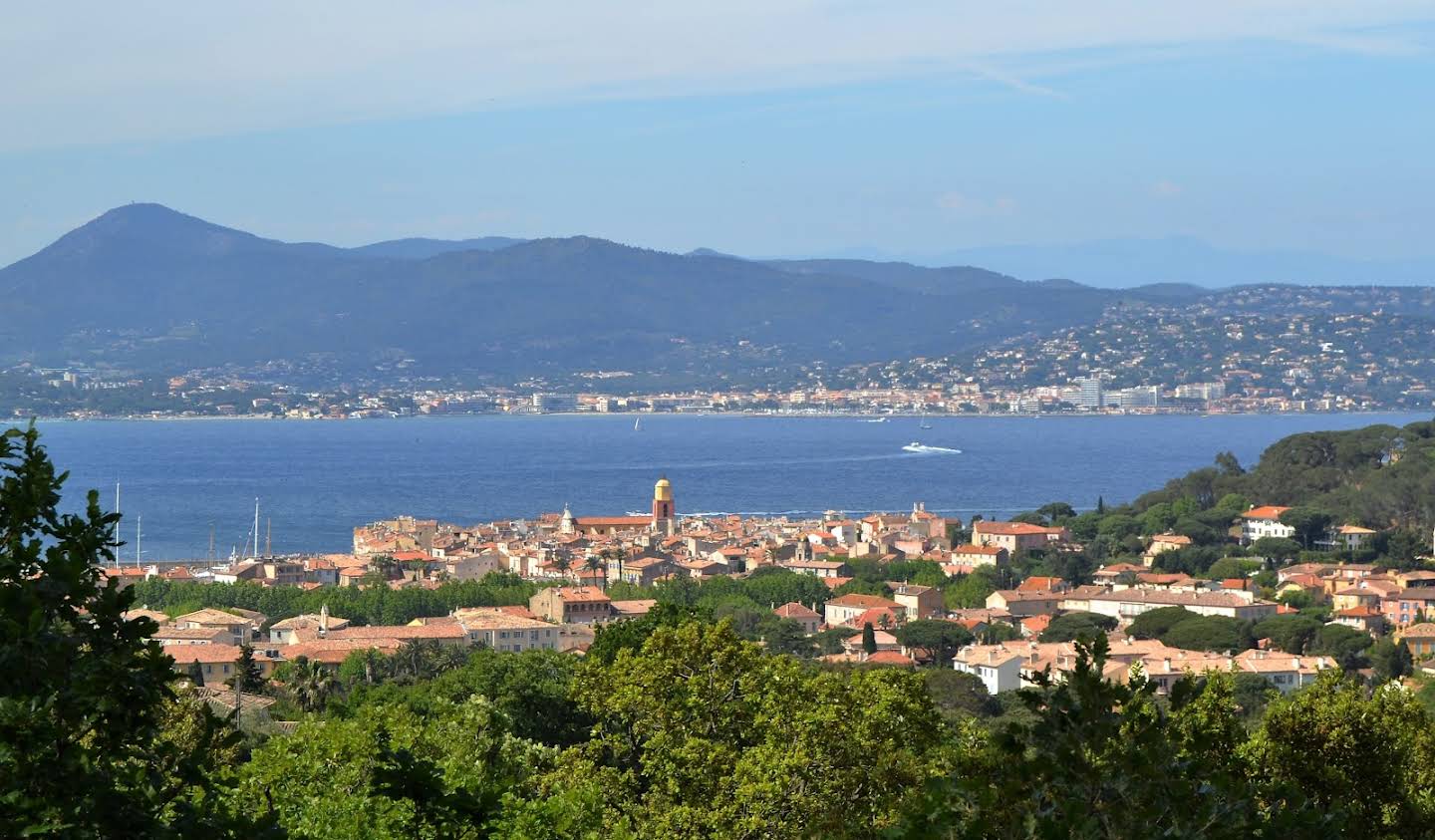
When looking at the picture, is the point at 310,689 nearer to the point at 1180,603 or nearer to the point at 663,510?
the point at 1180,603

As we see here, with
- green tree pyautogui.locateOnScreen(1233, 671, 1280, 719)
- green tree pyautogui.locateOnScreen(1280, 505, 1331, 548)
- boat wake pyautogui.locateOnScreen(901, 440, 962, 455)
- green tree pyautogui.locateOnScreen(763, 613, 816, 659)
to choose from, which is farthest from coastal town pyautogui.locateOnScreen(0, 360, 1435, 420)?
green tree pyautogui.locateOnScreen(1233, 671, 1280, 719)

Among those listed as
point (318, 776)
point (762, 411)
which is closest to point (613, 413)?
point (762, 411)

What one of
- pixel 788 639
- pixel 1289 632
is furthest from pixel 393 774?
pixel 1289 632

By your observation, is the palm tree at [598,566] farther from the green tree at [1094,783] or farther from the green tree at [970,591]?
the green tree at [1094,783]

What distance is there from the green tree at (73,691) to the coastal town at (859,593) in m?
19.9

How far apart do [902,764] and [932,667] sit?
23585 mm

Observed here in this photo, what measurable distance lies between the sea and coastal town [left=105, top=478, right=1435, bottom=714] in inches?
367

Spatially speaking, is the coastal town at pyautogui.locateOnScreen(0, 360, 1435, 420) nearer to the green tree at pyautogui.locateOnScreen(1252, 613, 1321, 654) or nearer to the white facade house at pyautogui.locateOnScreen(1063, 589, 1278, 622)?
the white facade house at pyautogui.locateOnScreen(1063, 589, 1278, 622)

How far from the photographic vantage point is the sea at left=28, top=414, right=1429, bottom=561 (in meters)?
76.7

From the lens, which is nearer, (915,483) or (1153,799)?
(1153,799)

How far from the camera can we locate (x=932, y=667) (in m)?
33.6

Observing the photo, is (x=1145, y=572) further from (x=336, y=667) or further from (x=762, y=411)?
(x=762, y=411)

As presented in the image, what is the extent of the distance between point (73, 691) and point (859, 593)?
41.3 meters

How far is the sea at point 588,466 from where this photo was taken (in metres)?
76.7
